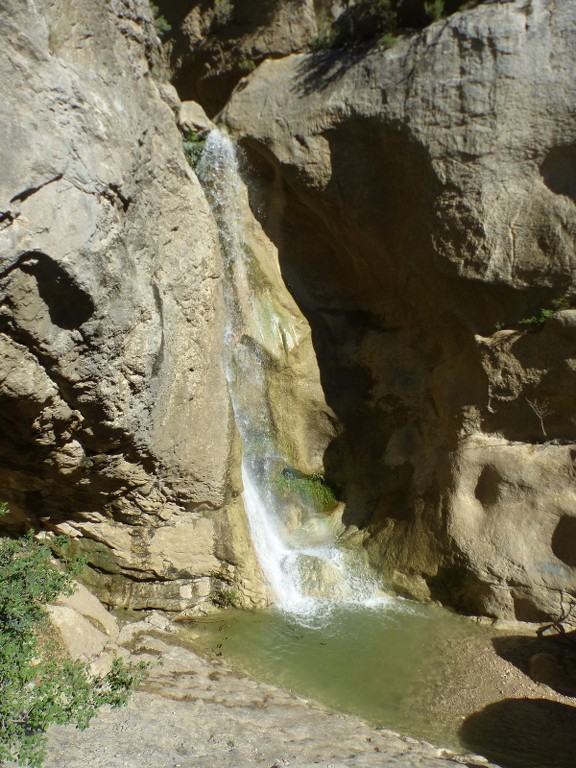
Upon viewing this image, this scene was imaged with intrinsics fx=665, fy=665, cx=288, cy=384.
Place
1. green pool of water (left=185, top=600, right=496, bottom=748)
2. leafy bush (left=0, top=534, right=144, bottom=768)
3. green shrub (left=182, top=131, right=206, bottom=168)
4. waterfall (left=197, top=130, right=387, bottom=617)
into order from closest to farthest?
1. leafy bush (left=0, top=534, right=144, bottom=768)
2. green pool of water (left=185, top=600, right=496, bottom=748)
3. waterfall (left=197, top=130, right=387, bottom=617)
4. green shrub (left=182, top=131, right=206, bottom=168)

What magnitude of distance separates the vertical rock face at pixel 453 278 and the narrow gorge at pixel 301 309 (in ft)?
0.09

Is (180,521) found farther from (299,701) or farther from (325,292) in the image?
(325,292)

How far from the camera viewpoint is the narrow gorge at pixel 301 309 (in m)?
5.13

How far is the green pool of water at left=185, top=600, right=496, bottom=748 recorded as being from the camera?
18.1ft

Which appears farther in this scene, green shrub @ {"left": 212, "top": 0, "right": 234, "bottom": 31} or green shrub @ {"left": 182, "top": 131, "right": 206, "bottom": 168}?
green shrub @ {"left": 212, "top": 0, "right": 234, "bottom": 31}

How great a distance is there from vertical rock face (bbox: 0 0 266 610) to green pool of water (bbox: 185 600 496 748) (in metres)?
0.66

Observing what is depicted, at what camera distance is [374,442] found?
343 inches

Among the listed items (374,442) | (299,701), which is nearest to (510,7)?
(374,442)

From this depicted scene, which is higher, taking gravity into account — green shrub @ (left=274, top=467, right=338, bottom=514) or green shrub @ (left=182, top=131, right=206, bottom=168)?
green shrub @ (left=182, top=131, right=206, bottom=168)

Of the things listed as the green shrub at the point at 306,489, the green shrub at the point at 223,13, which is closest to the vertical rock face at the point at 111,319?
the green shrub at the point at 306,489

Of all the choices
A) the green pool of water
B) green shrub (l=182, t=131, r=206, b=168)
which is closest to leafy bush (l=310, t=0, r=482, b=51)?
green shrub (l=182, t=131, r=206, b=168)

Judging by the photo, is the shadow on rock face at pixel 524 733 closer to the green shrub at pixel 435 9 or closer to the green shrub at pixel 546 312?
the green shrub at pixel 546 312

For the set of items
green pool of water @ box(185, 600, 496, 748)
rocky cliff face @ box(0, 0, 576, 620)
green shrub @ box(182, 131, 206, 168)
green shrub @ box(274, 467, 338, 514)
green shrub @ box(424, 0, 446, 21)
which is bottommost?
green pool of water @ box(185, 600, 496, 748)

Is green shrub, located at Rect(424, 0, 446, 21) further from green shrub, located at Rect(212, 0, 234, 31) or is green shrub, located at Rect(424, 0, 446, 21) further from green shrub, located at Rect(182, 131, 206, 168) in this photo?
green shrub, located at Rect(212, 0, 234, 31)
